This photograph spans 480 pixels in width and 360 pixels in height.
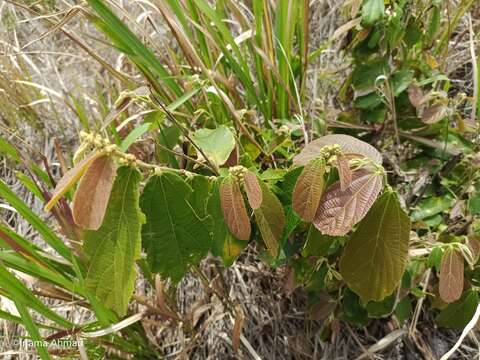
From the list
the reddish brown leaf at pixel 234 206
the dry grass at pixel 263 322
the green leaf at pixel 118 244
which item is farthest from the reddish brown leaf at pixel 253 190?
the dry grass at pixel 263 322

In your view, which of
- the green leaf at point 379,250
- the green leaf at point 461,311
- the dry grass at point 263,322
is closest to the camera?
the green leaf at point 379,250

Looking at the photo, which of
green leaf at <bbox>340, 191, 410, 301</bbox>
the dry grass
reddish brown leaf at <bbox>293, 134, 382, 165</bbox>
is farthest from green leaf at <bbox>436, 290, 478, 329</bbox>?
reddish brown leaf at <bbox>293, 134, 382, 165</bbox>

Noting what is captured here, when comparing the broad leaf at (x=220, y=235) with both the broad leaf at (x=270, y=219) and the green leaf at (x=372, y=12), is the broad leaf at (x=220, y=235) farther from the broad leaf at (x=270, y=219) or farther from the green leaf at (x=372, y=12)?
A: the green leaf at (x=372, y=12)

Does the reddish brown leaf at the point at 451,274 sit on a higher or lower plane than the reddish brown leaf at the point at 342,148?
lower

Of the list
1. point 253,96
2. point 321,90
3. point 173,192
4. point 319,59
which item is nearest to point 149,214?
point 173,192

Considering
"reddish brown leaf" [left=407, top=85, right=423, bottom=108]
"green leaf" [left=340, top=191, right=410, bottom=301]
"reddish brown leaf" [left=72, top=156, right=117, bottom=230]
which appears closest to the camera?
"reddish brown leaf" [left=72, top=156, right=117, bottom=230]

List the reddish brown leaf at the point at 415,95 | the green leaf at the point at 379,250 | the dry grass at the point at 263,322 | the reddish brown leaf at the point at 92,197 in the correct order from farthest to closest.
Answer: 1. the dry grass at the point at 263,322
2. the reddish brown leaf at the point at 415,95
3. the green leaf at the point at 379,250
4. the reddish brown leaf at the point at 92,197

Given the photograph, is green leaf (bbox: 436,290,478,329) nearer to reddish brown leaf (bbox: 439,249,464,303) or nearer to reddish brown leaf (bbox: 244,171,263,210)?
reddish brown leaf (bbox: 439,249,464,303)
